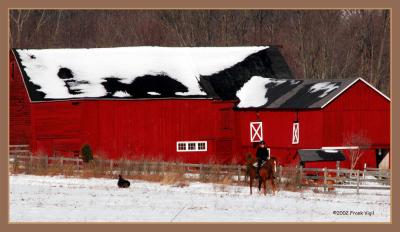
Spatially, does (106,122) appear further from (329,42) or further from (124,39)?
(124,39)

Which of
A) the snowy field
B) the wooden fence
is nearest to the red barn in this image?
the wooden fence

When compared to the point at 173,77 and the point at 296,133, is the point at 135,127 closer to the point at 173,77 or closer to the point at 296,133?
the point at 173,77

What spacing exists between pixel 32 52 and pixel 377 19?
35125 mm

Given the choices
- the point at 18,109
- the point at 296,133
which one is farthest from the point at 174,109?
the point at 18,109

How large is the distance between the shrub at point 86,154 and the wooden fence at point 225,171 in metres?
0.33

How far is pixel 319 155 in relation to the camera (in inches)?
1718

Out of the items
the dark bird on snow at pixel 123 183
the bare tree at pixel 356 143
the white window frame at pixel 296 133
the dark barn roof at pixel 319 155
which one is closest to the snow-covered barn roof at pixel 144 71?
the white window frame at pixel 296 133

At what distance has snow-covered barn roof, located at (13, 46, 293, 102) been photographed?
4941cm

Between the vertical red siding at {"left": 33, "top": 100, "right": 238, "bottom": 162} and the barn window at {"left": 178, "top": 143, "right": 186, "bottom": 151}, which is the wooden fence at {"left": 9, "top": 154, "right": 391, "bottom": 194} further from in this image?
the barn window at {"left": 178, "top": 143, "right": 186, "bottom": 151}

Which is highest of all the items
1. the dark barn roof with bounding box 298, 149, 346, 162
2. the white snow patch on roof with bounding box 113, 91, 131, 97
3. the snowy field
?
the white snow patch on roof with bounding box 113, 91, 131, 97

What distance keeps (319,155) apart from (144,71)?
12.7 meters

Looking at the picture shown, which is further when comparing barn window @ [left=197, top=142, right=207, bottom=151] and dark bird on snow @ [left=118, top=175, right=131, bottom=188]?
barn window @ [left=197, top=142, right=207, bottom=151]

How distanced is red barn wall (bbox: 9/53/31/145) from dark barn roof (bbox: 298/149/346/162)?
14488mm

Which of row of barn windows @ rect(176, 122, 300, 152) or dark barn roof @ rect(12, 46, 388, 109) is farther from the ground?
dark barn roof @ rect(12, 46, 388, 109)
